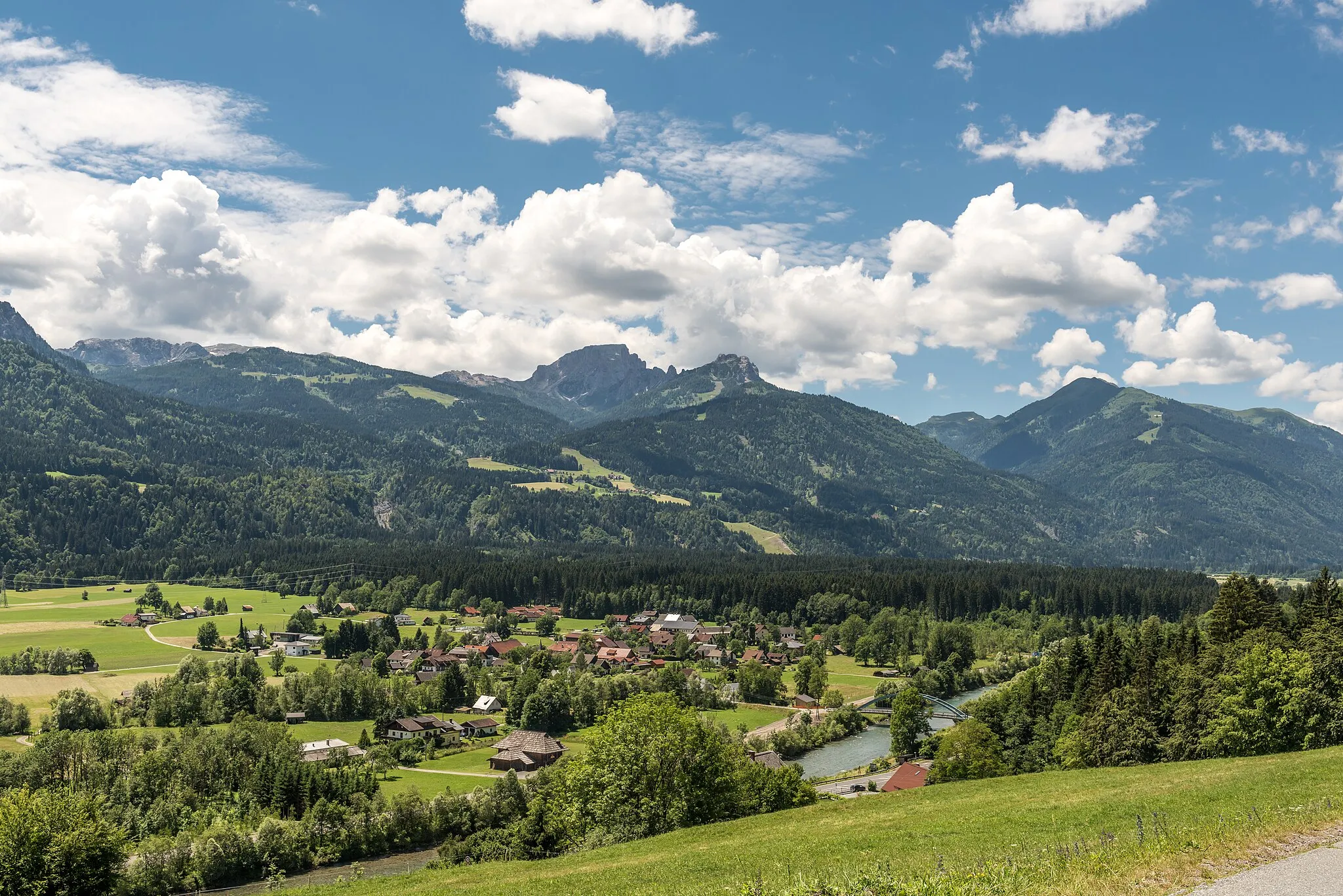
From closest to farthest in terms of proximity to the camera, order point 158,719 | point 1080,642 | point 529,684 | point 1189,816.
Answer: point 1189,816 < point 1080,642 < point 158,719 < point 529,684

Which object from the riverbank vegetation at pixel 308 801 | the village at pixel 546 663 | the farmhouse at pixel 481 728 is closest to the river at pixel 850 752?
the village at pixel 546 663

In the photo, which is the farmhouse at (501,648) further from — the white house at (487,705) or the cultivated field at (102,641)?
the white house at (487,705)

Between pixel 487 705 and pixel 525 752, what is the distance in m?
27.5

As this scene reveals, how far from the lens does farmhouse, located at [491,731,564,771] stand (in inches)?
3396

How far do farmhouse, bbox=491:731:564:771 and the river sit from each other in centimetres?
2607

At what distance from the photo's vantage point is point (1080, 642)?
254 ft

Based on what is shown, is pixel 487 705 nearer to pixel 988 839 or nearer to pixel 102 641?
pixel 102 641


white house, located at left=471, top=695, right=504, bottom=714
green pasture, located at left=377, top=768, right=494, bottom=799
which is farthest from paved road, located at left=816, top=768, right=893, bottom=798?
white house, located at left=471, top=695, right=504, bottom=714

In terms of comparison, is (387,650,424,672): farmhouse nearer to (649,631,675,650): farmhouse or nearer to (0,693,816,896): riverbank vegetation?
(649,631,675,650): farmhouse

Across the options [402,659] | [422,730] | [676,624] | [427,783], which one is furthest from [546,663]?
[676,624]

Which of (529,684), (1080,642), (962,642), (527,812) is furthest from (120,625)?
(1080,642)

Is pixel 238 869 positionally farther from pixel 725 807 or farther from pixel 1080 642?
pixel 1080 642

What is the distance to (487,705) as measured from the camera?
114m

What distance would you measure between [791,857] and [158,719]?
9337 centimetres
